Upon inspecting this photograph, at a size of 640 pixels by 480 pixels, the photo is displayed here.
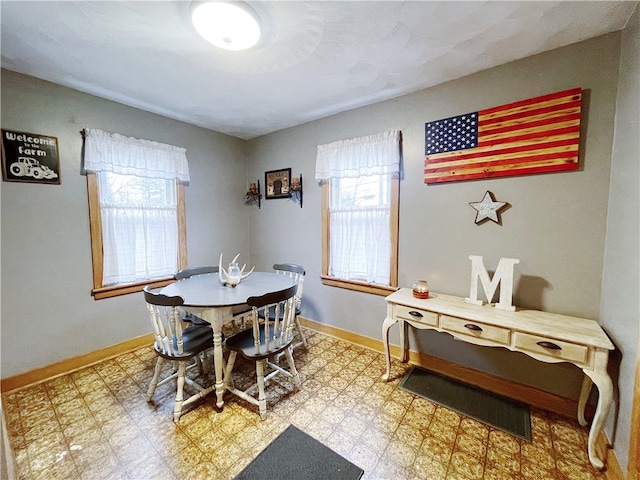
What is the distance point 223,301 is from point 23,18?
2.01 m

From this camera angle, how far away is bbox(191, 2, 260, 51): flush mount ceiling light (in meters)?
1.33

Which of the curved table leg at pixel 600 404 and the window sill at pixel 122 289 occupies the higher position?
the window sill at pixel 122 289

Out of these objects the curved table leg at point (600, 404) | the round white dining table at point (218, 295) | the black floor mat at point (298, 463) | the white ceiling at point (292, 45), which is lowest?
the black floor mat at point (298, 463)

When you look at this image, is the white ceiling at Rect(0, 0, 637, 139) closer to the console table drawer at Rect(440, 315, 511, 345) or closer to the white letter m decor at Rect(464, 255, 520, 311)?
the white letter m decor at Rect(464, 255, 520, 311)

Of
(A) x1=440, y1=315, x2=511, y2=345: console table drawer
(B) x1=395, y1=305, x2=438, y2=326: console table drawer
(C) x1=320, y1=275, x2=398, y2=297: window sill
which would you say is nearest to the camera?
(A) x1=440, y1=315, x2=511, y2=345: console table drawer

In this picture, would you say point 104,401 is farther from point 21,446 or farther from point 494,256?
point 494,256

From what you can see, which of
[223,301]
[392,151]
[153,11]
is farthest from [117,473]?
[392,151]

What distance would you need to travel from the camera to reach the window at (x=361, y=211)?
97.8 inches

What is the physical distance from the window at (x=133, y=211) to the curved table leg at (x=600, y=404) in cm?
358

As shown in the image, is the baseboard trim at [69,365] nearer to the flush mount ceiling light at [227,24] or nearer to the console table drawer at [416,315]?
the console table drawer at [416,315]

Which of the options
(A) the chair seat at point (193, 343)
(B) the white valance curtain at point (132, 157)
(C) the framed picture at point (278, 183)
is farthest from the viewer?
(C) the framed picture at point (278, 183)

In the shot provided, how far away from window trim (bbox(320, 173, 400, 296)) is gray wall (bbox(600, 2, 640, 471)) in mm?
1382

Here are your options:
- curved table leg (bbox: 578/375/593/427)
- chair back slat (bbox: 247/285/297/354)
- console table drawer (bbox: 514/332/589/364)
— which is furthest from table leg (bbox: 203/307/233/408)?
curved table leg (bbox: 578/375/593/427)

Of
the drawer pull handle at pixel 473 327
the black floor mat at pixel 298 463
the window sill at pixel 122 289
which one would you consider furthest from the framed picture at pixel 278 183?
the black floor mat at pixel 298 463
